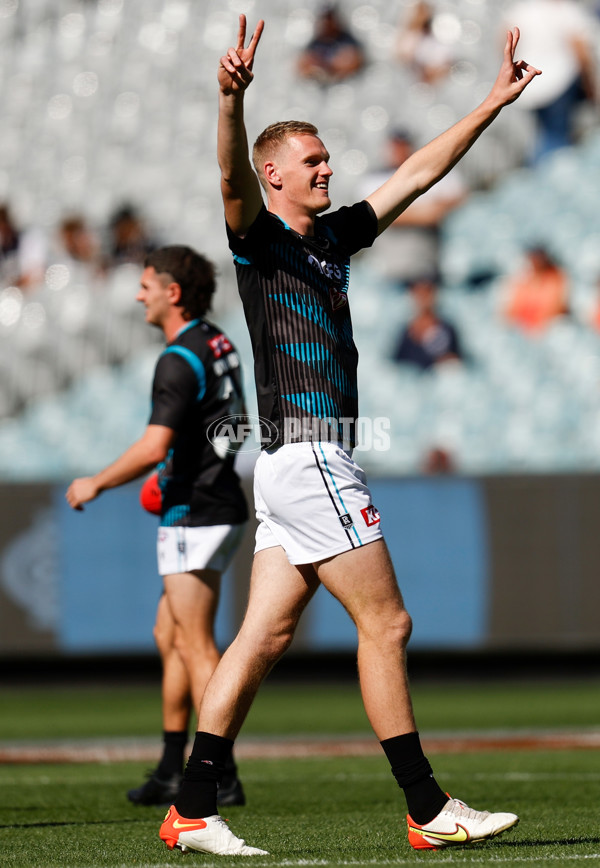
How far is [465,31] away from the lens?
58.0 ft

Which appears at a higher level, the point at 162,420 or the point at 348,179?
the point at 348,179

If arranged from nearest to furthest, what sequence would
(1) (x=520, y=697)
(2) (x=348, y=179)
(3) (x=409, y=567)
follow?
(1) (x=520, y=697), (3) (x=409, y=567), (2) (x=348, y=179)

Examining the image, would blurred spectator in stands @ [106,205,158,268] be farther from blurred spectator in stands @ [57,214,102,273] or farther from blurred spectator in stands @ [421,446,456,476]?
blurred spectator in stands @ [421,446,456,476]

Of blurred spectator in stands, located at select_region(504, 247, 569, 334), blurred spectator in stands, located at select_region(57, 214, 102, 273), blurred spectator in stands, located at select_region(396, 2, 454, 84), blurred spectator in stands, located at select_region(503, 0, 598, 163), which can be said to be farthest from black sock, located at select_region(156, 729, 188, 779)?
blurred spectator in stands, located at select_region(396, 2, 454, 84)

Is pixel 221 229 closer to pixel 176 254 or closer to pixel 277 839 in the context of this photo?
pixel 176 254

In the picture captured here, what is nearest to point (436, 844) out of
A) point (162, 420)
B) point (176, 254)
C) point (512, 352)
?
point (162, 420)

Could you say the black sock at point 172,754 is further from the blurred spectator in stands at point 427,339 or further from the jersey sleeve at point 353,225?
the blurred spectator in stands at point 427,339

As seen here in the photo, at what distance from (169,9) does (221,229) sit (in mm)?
3642

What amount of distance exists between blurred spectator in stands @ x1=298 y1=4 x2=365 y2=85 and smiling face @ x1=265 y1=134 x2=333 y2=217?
45.7 feet

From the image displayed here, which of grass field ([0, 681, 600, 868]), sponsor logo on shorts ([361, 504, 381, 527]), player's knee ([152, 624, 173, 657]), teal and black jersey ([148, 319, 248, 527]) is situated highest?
teal and black jersey ([148, 319, 248, 527])

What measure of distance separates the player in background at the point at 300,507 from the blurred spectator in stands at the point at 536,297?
37.5ft

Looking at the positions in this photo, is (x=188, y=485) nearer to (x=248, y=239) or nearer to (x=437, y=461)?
(x=248, y=239)

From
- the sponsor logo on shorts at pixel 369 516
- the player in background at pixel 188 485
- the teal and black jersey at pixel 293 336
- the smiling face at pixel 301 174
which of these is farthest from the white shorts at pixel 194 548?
the smiling face at pixel 301 174

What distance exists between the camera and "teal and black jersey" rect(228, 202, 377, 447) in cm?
423
